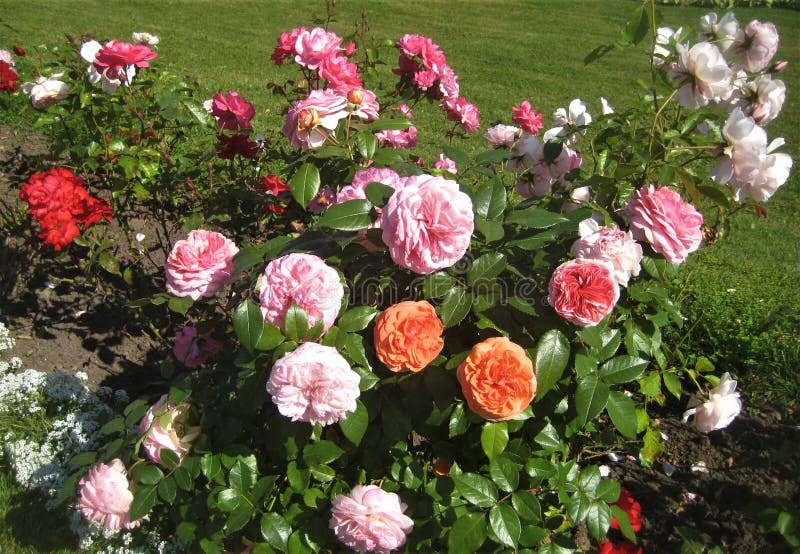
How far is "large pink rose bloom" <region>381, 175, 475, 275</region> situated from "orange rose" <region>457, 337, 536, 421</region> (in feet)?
0.66

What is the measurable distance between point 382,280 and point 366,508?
0.49m

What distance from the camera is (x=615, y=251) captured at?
134 cm

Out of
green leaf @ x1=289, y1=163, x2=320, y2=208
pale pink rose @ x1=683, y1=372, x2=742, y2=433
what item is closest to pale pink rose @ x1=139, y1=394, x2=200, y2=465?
green leaf @ x1=289, y1=163, x2=320, y2=208

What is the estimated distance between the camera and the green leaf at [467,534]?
4.33ft

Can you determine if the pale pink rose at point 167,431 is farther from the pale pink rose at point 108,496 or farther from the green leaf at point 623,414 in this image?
the green leaf at point 623,414

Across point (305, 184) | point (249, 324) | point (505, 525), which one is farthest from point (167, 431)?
point (505, 525)

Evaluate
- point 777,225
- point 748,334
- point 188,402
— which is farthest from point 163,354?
point 777,225

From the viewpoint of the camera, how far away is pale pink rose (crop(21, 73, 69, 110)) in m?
2.41

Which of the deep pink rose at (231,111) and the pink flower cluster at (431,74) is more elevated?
the pink flower cluster at (431,74)

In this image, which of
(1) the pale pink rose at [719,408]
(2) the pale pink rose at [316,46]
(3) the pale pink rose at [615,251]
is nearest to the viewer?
(3) the pale pink rose at [615,251]

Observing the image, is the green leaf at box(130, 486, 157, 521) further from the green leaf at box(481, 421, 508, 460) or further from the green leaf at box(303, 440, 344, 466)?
the green leaf at box(481, 421, 508, 460)

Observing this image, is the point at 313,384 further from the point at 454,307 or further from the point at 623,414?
the point at 623,414

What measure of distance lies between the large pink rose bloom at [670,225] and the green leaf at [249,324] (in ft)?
2.71

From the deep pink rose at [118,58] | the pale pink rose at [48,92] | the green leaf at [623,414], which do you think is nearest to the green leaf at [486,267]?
the green leaf at [623,414]
